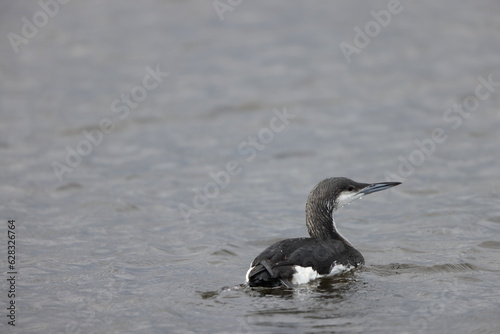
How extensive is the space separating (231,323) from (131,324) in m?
0.98

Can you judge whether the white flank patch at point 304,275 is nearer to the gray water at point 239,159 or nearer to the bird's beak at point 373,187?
the gray water at point 239,159

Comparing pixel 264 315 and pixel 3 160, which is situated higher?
pixel 3 160

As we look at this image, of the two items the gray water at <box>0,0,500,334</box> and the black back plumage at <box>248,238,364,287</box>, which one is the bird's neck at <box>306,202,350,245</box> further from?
the gray water at <box>0,0,500,334</box>

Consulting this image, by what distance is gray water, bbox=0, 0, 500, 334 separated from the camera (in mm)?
8594

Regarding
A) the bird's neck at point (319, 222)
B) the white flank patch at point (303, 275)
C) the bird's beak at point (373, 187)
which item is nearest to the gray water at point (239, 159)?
the white flank patch at point (303, 275)

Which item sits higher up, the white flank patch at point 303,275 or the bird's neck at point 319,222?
the bird's neck at point 319,222

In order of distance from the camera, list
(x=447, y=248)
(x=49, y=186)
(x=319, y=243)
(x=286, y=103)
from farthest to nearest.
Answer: (x=286, y=103) < (x=49, y=186) < (x=447, y=248) < (x=319, y=243)

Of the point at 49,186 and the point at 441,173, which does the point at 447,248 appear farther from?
the point at 49,186

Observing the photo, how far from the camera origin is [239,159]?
14.1 m

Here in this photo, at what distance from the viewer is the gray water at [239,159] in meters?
8.59

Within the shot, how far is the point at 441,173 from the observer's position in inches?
516

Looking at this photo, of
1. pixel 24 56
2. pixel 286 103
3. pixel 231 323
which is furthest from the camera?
pixel 24 56

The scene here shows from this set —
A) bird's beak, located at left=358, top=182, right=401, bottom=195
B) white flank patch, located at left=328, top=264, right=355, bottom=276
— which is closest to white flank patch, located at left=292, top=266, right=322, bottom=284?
white flank patch, located at left=328, top=264, right=355, bottom=276

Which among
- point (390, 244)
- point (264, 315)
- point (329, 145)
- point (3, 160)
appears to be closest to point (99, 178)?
point (3, 160)
